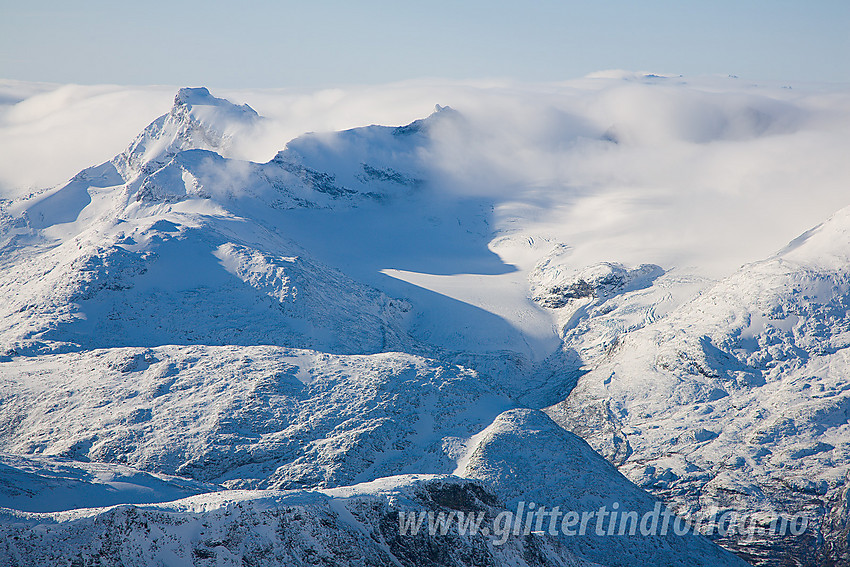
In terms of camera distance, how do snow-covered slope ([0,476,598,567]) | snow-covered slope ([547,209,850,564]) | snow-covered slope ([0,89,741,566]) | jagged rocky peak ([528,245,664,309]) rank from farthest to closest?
1. jagged rocky peak ([528,245,664,309])
2. snow-covered slope ([547,209,850,564])
3. snow-covered slope ([0,89,741,566])
4. snow-covered slope ([0,476,598,567])

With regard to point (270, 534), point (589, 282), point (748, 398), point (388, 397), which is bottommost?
point (748, 398)

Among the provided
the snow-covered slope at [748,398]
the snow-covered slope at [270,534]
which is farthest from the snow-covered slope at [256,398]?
the snow-covered slope at [748,398]

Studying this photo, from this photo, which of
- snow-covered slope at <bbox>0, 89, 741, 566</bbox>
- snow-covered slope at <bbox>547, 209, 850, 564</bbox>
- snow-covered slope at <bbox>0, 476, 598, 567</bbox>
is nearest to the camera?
snow-covered slope at <bbox>0, 476, 598, 567</bbox>

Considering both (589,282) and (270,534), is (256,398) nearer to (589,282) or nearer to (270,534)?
(270,534)

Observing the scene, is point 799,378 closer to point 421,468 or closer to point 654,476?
point 654,476

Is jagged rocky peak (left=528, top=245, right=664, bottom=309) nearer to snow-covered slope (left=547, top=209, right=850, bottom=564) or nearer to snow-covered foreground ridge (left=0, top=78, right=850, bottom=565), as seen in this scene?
snow-covered foreground ridge (left=0, top=78, right=850, bottom=565)

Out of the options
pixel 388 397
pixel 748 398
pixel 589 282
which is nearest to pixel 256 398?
pixel 388 397

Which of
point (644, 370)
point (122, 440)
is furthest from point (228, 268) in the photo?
point (644, 370)

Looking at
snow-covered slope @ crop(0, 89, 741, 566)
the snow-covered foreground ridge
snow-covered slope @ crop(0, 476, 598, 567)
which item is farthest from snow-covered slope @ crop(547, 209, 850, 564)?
snow-covered slope @ crop(0, 476, 598, 567)

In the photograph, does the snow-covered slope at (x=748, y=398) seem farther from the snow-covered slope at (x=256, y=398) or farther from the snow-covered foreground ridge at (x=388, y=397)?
the snow-covered slope at (x=256, y=398)
